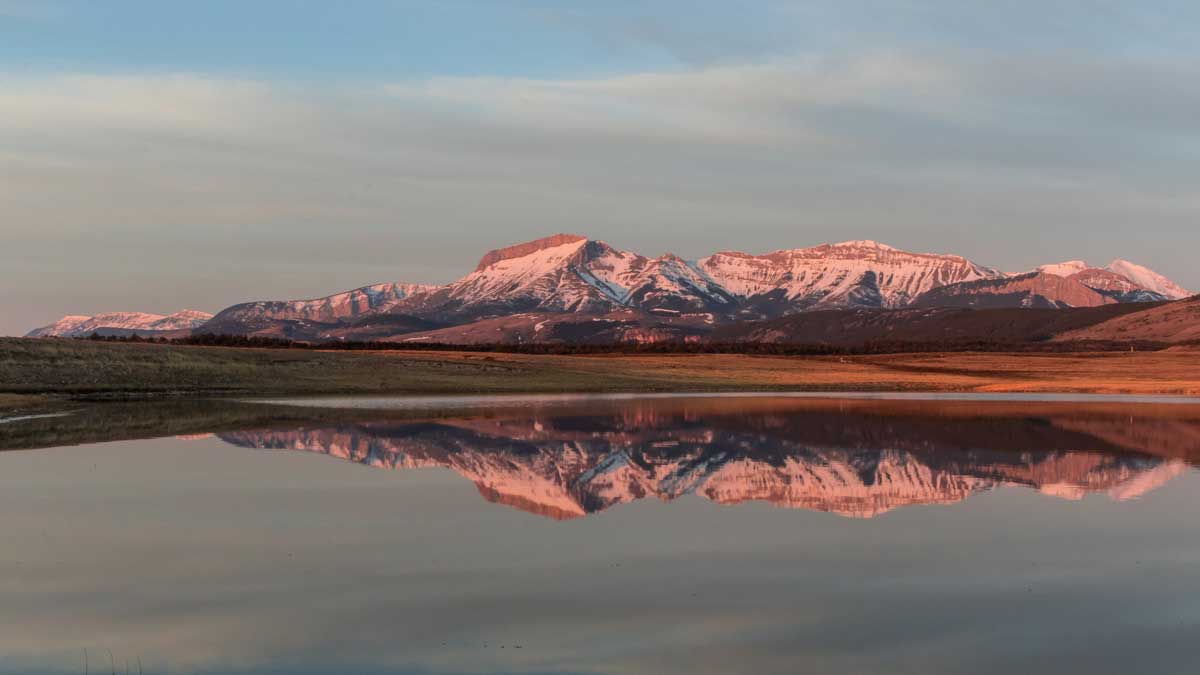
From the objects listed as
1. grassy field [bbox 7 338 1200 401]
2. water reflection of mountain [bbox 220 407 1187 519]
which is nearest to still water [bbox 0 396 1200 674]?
water reflection of mountain [bbox 220 407 1187 519]

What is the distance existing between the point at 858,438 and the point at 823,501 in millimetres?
17586

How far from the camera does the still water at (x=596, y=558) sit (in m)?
13.2

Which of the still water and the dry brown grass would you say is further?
the dry brown grass

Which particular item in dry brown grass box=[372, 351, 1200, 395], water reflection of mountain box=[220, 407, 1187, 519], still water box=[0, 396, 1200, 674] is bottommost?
dry brown grass box=[372, 351, 1200, 395]

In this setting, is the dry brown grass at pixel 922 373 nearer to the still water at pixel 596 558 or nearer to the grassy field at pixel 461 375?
the grassy field at pixel 461 375

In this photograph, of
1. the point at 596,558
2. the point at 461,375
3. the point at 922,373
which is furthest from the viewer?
the point at 922,373

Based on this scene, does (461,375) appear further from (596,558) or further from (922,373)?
(596,558)

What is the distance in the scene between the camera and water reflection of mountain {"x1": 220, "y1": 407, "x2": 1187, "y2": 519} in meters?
26.9

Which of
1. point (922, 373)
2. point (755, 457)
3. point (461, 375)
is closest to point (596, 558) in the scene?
point (755, 457)

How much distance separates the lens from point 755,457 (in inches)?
1371

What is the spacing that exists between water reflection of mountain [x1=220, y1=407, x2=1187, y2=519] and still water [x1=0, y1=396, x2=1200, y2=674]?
22cm

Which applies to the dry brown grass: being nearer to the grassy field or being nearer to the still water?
the grassy field

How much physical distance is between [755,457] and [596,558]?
16949 millimetres

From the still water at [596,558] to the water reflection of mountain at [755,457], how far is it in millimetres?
224
